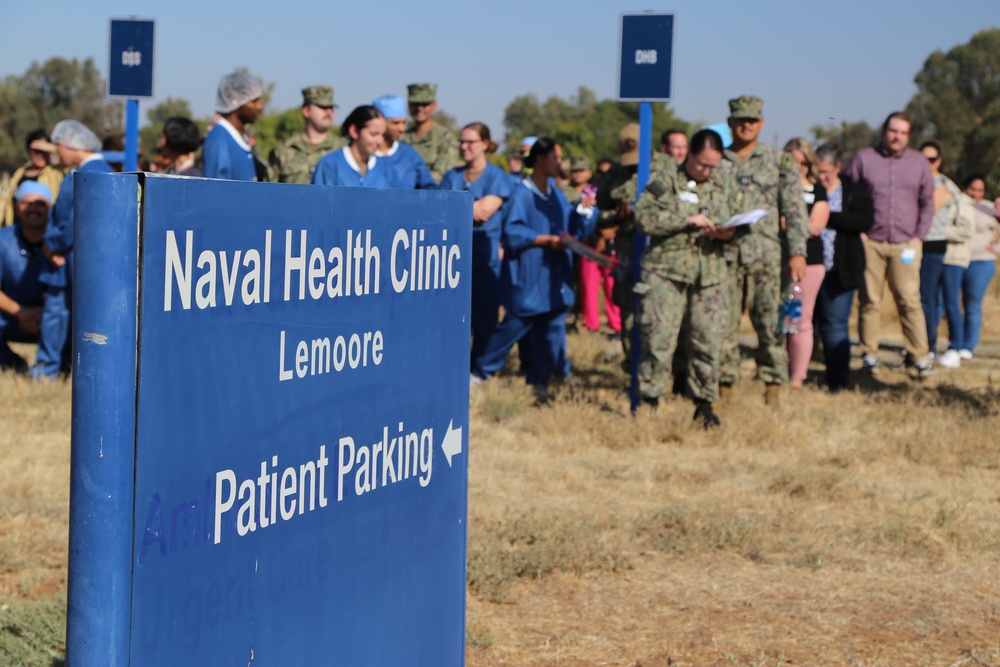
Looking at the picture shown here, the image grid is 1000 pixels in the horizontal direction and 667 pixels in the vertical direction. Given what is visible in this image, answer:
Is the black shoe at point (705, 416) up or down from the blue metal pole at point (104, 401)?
down

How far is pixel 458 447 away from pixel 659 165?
6.56 metres

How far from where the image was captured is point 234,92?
6.54 m

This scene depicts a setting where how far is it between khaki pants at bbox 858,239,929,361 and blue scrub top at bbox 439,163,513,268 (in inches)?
113

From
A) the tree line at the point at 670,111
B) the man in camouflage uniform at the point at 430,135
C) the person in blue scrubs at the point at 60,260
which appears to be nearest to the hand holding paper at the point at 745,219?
the man in camouflage uniform at the point at 430,135

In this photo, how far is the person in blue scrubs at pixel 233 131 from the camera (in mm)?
6375

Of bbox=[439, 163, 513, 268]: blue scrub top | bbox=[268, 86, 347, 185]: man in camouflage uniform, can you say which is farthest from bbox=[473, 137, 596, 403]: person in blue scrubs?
bbox=[268, 86, 347, 185]: man in camouflage uniform

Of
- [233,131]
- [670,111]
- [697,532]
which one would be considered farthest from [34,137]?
[670,111]

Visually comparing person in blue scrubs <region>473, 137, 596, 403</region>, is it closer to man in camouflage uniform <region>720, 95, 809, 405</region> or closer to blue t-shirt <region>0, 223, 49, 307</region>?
man in camouflage uniform <region>720, 95, 809, 405</region>

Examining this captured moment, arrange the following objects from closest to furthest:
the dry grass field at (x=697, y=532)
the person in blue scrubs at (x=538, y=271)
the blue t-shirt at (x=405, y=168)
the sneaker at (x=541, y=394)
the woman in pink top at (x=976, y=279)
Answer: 1. the dry grass field at (x=697, y=532)
2. the blue t-shirt at (x=405, y=168)
3. the sneaker at (x=541, y=394)
4. the person in blue scrubs at (x=538, y=271)
5. the woman in pink top at (x=976, y=279)

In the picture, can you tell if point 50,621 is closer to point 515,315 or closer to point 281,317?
point 281,317

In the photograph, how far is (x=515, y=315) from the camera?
31.9 ft

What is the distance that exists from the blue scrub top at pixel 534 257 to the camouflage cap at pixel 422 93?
1.47 metres

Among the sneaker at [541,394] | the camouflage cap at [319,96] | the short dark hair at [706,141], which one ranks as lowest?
the sneaker at [541,394]

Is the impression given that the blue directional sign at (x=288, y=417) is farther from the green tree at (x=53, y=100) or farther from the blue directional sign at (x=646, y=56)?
the green tree at (x=53, y=100)
